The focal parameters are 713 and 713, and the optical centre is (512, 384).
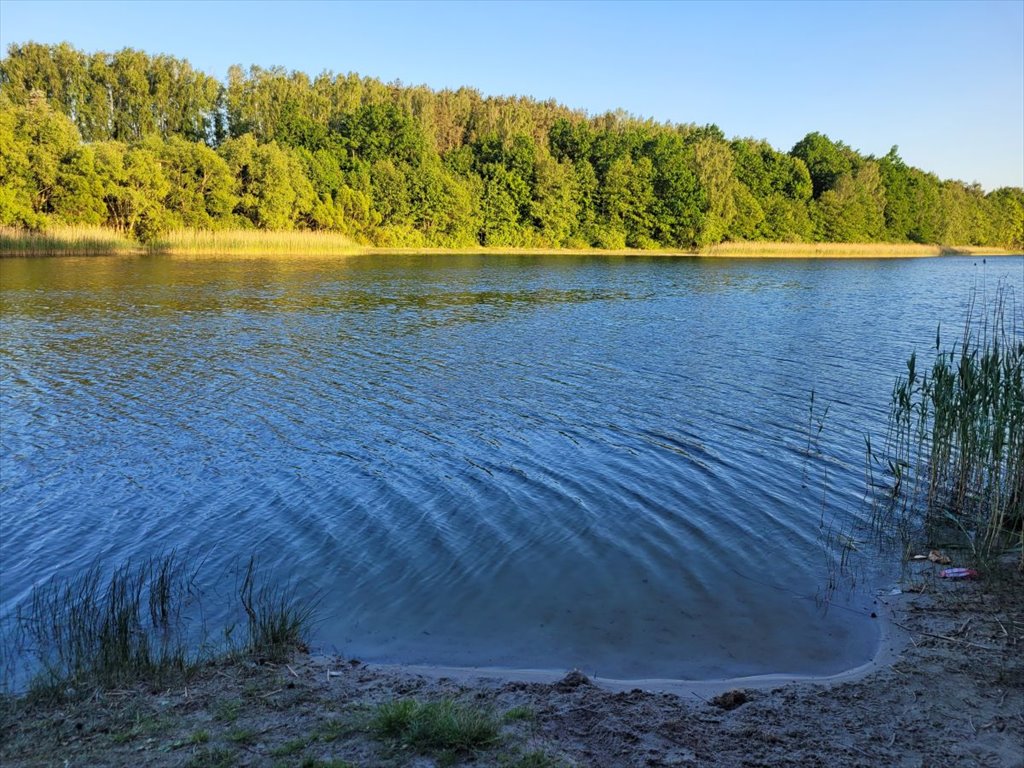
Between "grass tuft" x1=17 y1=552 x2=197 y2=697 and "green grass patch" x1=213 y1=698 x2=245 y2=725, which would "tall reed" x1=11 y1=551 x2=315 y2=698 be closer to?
"grass tuft" x1=17 y1=552 x2=197 y2=697

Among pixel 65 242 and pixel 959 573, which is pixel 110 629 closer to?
pixel 959 573

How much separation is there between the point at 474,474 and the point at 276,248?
5441 centimetres

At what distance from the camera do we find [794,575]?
7.58 m

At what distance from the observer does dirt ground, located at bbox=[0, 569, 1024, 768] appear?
4055 millimetres

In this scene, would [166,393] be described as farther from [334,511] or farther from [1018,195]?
[1018,195]

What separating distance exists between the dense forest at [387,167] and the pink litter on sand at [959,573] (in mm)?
55761

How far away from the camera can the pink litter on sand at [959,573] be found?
721 cm

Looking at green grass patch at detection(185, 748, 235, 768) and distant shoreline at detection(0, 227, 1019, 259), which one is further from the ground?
distant shoreline at detection(0, 227, 1019, 259)

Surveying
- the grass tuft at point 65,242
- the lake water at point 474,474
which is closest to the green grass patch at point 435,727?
the lake water at point 474,474

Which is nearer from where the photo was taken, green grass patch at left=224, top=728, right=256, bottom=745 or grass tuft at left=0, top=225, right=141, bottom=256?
green grass patch at left=224, top=728, right=256, bottom=745

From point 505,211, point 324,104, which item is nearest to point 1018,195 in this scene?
point 505,211

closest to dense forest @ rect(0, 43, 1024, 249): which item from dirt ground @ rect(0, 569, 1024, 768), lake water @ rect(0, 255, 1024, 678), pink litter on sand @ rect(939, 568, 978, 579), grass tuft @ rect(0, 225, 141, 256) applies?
grass tuft @ rect(0, 225, 141, 256)

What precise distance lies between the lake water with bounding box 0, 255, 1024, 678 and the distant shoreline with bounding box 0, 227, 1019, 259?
85.1 ft

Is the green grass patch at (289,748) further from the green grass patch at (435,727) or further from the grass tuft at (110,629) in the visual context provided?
the grass tuft at (110,629)
